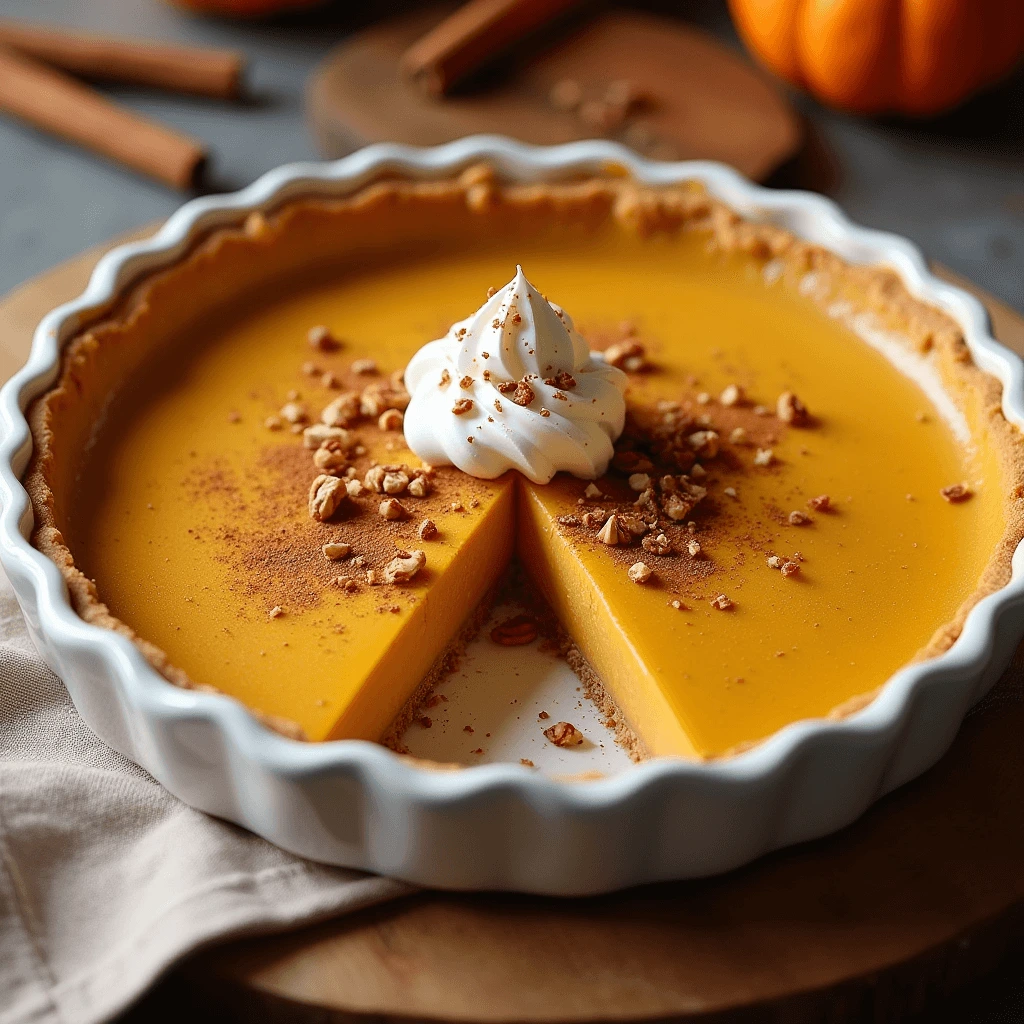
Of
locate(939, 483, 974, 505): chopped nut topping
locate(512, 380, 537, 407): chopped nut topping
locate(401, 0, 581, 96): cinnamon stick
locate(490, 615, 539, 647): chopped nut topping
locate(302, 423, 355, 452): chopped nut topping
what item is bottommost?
Answer: locate(490, 615, 539, 647): chopped nut topping

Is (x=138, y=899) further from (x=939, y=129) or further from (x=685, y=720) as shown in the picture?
(x=939, y=129)

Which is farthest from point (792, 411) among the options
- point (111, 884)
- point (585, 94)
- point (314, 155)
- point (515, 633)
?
point (314, 155)

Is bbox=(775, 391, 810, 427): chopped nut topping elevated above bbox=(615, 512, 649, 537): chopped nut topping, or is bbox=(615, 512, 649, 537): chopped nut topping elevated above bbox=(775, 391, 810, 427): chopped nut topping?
bbox=(615, 512, 649, 537): chopped nut topping

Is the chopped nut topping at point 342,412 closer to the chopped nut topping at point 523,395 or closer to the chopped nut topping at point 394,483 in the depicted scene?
the chopped nut topping at point 394,483

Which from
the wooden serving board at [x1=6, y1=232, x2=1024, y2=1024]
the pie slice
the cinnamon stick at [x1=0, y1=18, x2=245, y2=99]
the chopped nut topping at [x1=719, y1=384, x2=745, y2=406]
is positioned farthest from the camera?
the cinnamon stick at [x1=0, y1=18, x2=245, y2=99]

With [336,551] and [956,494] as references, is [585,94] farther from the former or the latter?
[336,551]

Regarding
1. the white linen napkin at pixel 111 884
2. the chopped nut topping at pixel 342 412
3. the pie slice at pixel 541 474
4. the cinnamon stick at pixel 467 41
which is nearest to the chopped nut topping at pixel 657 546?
the pie slice at pixel 541 474

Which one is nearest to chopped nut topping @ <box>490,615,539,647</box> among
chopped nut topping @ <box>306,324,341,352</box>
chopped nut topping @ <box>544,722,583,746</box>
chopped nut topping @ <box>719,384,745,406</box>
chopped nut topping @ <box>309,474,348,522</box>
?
chopped nut topping @ <box>544,722,583,746</box>

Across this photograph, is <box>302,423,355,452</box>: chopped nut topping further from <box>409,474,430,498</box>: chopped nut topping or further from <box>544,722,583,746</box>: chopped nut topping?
<box>544,722,583,746</box>: chopped nut topping
